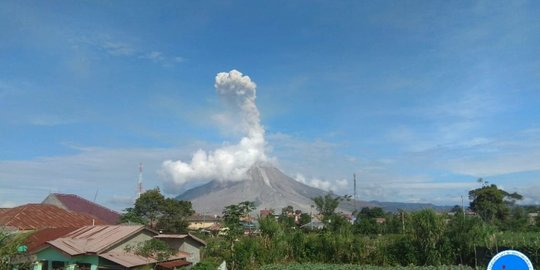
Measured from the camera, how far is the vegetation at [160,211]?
51781 mm

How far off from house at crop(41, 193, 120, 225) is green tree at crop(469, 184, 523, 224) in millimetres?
47327

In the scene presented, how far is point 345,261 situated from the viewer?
20859mm

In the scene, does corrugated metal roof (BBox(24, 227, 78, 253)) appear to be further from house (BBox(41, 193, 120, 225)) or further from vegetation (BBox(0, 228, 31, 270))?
house (BBox(41, 193, 120, 225))

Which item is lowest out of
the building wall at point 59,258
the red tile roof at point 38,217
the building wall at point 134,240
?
the building wall at point 59,258

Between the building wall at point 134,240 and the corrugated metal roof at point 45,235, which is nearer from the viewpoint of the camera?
the building wall at point 134,240

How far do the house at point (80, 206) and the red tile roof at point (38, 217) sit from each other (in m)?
18.6

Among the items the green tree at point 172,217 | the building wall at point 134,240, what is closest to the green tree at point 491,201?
the green tree at point 172,217

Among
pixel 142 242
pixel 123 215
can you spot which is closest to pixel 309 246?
pixel 142 242

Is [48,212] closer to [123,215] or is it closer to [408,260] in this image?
[123,215]

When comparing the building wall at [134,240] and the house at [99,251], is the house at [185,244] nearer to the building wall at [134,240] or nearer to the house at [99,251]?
the house at [99,251]

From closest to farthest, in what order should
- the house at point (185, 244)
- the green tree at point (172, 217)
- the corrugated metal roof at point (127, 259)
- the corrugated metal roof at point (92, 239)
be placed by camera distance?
the corrugated metal roof at point (127, 259), the corrugated metal roof at point (92, 239), the house at point (185, 244), the green tree at point (172, 217)

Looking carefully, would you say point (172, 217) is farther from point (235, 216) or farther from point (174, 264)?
point (174, 264)

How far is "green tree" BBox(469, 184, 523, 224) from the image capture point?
192 feet

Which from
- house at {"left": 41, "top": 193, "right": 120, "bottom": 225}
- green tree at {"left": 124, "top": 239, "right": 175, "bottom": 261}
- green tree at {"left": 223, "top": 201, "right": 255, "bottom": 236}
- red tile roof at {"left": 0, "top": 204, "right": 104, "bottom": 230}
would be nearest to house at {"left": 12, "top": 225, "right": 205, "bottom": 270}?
green tree at {"left": 124, "top": 239, "right": 175, "bottom": 261}
